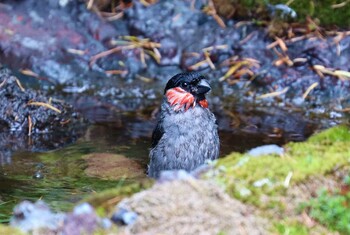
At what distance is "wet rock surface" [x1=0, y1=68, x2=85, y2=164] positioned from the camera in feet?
23.1

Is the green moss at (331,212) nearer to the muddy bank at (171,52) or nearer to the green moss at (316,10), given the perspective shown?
the muddy bank at (171,52)

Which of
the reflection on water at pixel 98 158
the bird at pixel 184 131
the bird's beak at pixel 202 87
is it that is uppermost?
the bird's beak at pixel 202 87

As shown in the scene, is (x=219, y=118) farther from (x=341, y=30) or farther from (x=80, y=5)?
(x=80, y=5)

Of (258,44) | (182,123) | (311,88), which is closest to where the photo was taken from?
(182,123)

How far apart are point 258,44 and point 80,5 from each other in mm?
2431

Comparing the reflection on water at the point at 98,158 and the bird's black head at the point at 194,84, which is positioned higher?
the bird's black head at the point at 194,84

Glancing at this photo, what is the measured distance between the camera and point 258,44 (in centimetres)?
870

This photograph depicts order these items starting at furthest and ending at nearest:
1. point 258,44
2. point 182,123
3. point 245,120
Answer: point 258,44
point 245,120
point 182,123

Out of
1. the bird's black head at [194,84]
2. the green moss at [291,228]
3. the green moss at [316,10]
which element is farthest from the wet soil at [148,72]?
the green moss at [291,228]

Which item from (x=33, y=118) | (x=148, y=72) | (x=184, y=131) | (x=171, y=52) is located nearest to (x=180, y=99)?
(x=184, y=131)

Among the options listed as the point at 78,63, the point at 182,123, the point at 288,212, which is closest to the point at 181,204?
the point at 288,212

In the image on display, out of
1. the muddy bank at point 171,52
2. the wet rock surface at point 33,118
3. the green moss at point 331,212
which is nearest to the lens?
the green moss at point 331,212

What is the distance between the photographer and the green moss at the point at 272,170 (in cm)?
338

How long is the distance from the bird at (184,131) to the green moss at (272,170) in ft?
6.57
